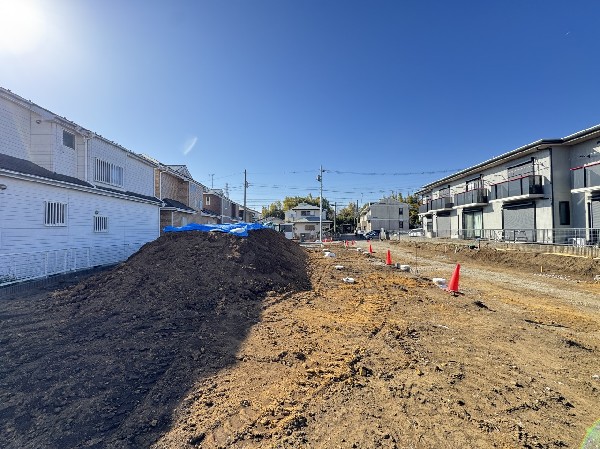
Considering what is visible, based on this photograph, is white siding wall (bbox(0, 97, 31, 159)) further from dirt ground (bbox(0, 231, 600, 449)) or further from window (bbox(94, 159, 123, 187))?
dirt ground (bbox(0, 231, 600, 449))

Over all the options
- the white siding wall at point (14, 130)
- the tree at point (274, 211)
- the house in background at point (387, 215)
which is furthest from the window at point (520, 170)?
the tree at point (274, 211)

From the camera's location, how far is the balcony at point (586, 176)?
1490cm

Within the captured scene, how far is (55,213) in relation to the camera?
378 inches

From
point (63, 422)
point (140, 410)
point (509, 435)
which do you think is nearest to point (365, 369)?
point (509, 435)

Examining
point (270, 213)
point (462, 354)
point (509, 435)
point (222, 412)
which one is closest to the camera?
point (509, 435)

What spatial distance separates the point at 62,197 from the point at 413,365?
1153 centimetres

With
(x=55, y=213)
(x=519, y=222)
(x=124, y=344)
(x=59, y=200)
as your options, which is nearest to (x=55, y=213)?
(x=55, y=213)

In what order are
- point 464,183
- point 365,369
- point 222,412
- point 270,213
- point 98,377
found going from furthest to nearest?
point 270,213 < point 464,183 < point 365,369 < point 98,377 < point 222,412

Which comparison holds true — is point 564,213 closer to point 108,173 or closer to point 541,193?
point 541,193

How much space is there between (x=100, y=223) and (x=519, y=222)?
24854mm

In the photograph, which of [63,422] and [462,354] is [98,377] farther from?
[462,354]

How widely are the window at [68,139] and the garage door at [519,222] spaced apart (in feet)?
80.4

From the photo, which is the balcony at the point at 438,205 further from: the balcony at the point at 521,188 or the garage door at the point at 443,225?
the balcony at the point at 521,188

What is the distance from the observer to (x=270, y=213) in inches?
2950
